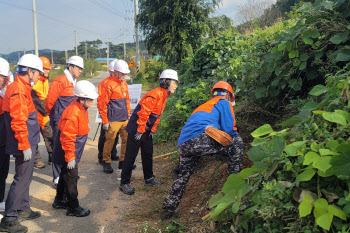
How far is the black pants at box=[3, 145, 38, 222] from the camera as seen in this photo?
4074mm

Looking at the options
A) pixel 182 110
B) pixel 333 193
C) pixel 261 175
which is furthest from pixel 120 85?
pixel 333 193

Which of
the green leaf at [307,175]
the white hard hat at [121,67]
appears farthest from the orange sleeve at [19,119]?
the green leaf at [307,175]

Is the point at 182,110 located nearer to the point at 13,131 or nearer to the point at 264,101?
the point at 264,101

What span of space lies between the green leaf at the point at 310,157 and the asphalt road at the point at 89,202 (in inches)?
106

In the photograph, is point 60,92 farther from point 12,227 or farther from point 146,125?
point 12,227

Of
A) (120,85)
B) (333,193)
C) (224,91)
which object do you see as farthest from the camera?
(120,85)

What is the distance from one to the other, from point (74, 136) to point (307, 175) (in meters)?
3.21

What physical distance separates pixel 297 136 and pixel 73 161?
3.09m

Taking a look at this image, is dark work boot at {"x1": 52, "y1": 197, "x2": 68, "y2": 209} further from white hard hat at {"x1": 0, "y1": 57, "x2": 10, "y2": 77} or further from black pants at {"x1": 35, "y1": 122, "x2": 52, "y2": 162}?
black pants at {"x1": 35, "y1": 122, "x2": 52, "y2": 162}

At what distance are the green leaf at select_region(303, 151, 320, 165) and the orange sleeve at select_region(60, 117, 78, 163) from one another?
3192 millimetres

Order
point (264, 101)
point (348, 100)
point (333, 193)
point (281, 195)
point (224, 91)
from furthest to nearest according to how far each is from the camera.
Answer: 1. point (264, 101)
2. point (224, 91)
3. point (348, 100)
4. point (281, 195)
5. point (333, 193)

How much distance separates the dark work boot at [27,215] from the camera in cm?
434

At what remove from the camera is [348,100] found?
2719 millimetres

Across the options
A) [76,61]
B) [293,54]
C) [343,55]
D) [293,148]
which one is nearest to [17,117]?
[76,61]
